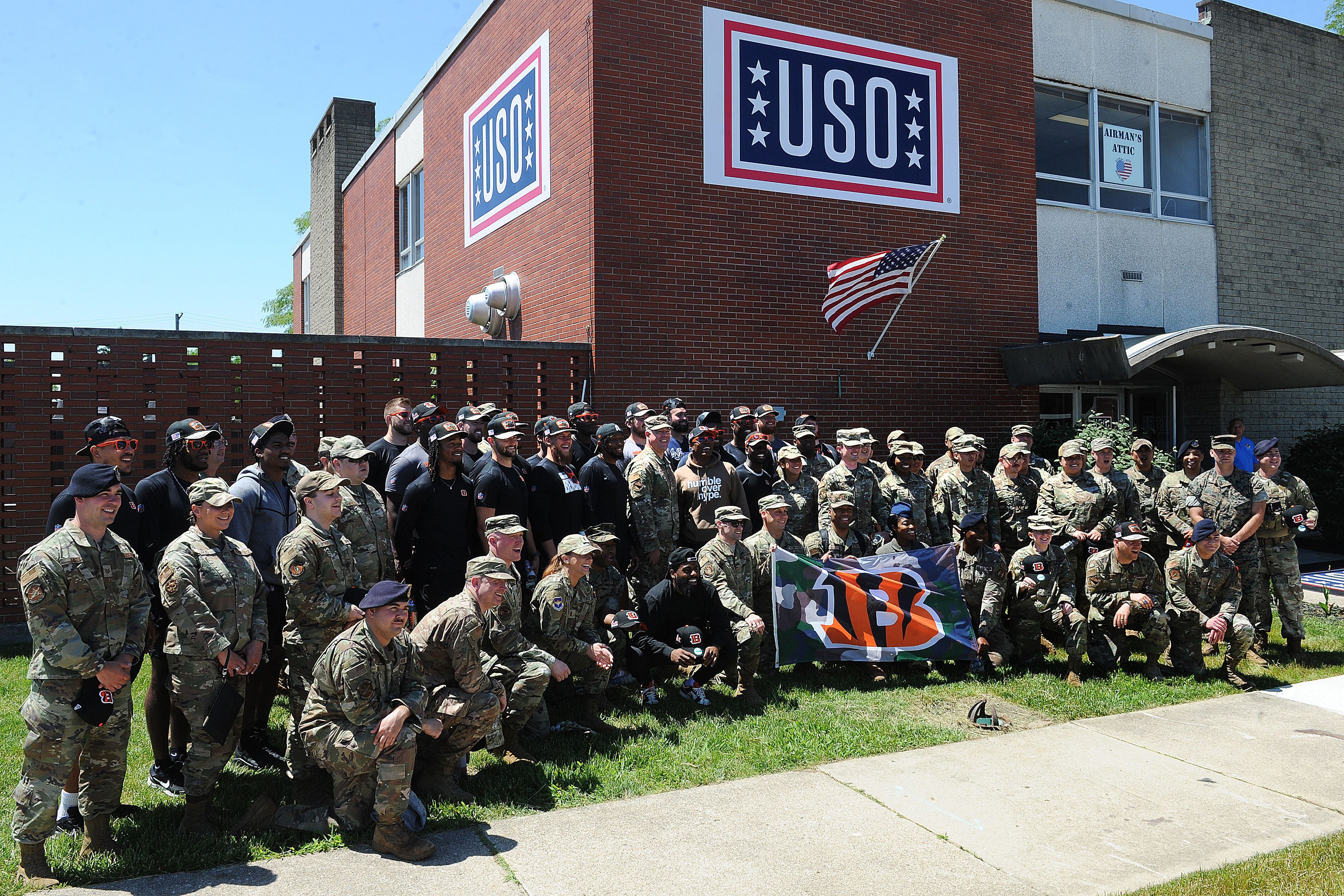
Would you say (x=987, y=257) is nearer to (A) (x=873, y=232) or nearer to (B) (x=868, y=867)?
(A) (x=873, y=232)

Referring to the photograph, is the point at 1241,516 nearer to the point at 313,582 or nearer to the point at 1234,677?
the point at 1234,677

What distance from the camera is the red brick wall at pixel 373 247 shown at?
20750mm

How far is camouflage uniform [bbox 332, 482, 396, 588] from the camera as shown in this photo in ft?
19.8

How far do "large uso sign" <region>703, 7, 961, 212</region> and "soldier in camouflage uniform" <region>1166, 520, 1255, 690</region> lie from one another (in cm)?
646

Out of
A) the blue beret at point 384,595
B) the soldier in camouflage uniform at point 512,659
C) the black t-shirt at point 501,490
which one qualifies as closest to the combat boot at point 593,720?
the soldier in camouflage uniform at point 512,659

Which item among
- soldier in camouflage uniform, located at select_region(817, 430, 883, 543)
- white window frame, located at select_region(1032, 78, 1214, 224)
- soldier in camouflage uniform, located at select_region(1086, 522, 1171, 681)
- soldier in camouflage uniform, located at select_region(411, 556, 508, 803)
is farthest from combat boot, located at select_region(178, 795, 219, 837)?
white window frame, located at select_region(1032, 78, 1214, 224)

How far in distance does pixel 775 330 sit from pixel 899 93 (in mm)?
3772

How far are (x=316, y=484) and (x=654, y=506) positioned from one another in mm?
3142

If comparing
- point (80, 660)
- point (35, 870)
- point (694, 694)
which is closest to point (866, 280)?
point (694, 694)

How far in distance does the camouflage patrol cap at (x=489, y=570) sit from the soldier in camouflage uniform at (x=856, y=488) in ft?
12.7

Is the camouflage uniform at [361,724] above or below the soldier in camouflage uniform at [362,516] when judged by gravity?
below

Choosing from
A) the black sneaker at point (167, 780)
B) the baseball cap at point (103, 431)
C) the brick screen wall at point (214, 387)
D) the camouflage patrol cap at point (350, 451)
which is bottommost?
the black sneaker at point (167, 780)

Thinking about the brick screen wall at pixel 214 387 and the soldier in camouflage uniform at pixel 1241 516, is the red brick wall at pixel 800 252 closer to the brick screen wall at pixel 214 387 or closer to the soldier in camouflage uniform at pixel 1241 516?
the brick screen wall at pixel 214 387

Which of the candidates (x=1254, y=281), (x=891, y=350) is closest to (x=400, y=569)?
(x=891, y=350)
